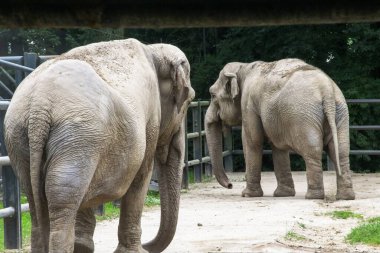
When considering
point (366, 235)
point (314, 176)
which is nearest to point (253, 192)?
point (314, 176)

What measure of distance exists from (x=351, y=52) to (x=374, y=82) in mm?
870

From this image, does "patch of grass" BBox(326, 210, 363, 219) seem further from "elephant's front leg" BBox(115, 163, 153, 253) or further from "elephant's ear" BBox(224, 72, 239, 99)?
"elephant's front leg" BBox(115, 163, 153, 253)

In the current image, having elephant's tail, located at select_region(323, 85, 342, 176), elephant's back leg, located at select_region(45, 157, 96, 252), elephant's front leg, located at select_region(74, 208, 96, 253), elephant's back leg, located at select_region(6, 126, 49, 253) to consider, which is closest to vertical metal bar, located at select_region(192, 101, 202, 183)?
elephant's tail, located at select_region(323, 85, 342, 176)

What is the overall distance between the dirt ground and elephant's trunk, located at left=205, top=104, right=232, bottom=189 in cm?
32

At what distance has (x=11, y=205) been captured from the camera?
815 centimetres

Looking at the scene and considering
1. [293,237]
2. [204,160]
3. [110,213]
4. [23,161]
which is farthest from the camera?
[204,160]

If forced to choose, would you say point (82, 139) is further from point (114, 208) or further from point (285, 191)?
point (285, 191)

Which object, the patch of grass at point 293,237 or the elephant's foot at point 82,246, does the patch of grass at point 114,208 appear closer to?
the patch of grass at point 293,237

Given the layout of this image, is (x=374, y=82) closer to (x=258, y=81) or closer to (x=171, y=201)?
(x=258, y=81)

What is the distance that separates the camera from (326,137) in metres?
12.8

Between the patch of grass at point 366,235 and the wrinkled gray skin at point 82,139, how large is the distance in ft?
8.13

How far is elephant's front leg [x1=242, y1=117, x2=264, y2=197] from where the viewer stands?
13.8m

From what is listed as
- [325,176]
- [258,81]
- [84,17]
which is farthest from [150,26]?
[325,176]

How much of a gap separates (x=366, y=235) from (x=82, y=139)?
4203 millimetres
